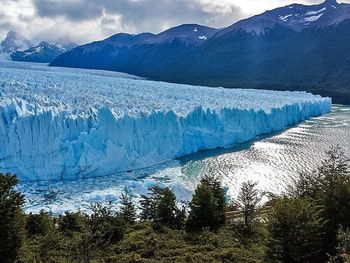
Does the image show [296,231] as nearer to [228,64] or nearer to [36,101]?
[36,101]

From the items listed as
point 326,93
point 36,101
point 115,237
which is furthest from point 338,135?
point 326,93

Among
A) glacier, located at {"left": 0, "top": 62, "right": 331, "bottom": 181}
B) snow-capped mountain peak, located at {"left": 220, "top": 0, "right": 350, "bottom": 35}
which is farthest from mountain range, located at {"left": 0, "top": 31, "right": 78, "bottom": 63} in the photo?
glacier, located at {"left": 0, "top": 62, "right": 331, "bottom": 181}

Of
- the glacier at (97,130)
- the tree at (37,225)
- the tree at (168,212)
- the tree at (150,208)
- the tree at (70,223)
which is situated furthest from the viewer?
the glacier at (97,130)

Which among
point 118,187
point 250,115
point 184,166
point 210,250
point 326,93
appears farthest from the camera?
point 326,93

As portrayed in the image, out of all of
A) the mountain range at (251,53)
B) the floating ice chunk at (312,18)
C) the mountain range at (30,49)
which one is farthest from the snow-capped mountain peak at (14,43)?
the floating ice chunk at (312,18)

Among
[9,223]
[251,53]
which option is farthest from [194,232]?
[251,53]

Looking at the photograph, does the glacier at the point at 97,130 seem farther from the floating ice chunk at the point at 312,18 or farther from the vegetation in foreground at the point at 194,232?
the floating ice chunk at the point at 312,18

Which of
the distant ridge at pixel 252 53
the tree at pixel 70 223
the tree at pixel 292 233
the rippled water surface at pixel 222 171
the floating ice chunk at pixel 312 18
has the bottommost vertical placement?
the rippled water surface at pixel 222 171

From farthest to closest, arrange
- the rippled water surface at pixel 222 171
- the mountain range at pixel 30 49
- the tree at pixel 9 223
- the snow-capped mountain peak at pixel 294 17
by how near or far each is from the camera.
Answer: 1. the mountain range at pixel 30 49
2. the snow-capped mountain peak at pixel 294 17
3. the rippled water surface at pixel 222 171
4. the tree at pixel 9 223

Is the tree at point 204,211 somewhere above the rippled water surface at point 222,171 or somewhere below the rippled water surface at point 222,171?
above
